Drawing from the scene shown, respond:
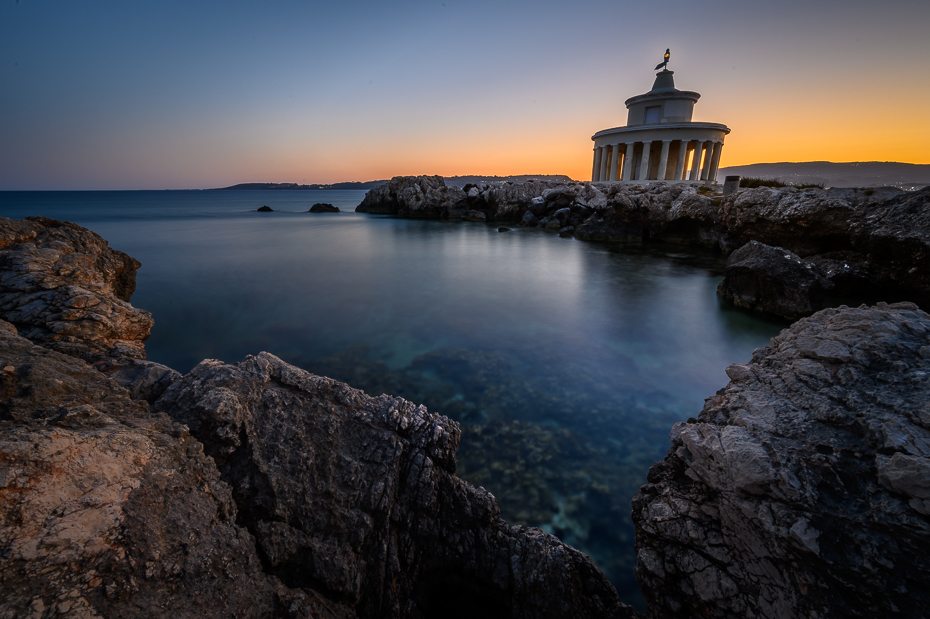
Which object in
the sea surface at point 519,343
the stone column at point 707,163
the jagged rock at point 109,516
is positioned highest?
the stone column at point 707,163

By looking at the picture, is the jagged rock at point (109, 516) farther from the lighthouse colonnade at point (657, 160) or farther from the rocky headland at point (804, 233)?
the lighthouse colonnade at point (657, 160)

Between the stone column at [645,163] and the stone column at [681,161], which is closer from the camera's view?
the stone column at [681,161]

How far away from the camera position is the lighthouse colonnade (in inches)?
1341

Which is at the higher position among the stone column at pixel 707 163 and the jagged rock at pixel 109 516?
the stone column at pixel 707 163

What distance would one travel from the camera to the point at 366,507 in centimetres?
257

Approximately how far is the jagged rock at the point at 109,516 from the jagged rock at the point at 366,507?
0.18 m

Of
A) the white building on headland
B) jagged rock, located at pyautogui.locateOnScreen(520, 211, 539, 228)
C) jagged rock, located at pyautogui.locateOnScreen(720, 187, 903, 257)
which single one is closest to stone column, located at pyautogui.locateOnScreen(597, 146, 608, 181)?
the white building on headland

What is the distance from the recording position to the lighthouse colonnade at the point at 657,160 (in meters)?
34.1

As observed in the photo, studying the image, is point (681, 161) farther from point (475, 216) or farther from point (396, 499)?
point (396, 499)

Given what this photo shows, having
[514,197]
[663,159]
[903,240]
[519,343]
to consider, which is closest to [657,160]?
[663,159]

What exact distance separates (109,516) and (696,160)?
41.6m

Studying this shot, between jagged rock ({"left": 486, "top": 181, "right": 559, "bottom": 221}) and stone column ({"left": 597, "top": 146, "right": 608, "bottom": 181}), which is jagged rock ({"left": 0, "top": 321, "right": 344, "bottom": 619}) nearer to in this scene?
jagged rock ({"left": 486, "top": 181, "right": 559, "bottom": 221})

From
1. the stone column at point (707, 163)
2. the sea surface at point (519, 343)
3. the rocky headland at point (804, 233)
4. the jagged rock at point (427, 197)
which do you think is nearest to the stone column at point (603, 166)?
the stone column at point (707, 163)

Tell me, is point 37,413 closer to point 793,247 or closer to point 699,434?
A: point 699,434
